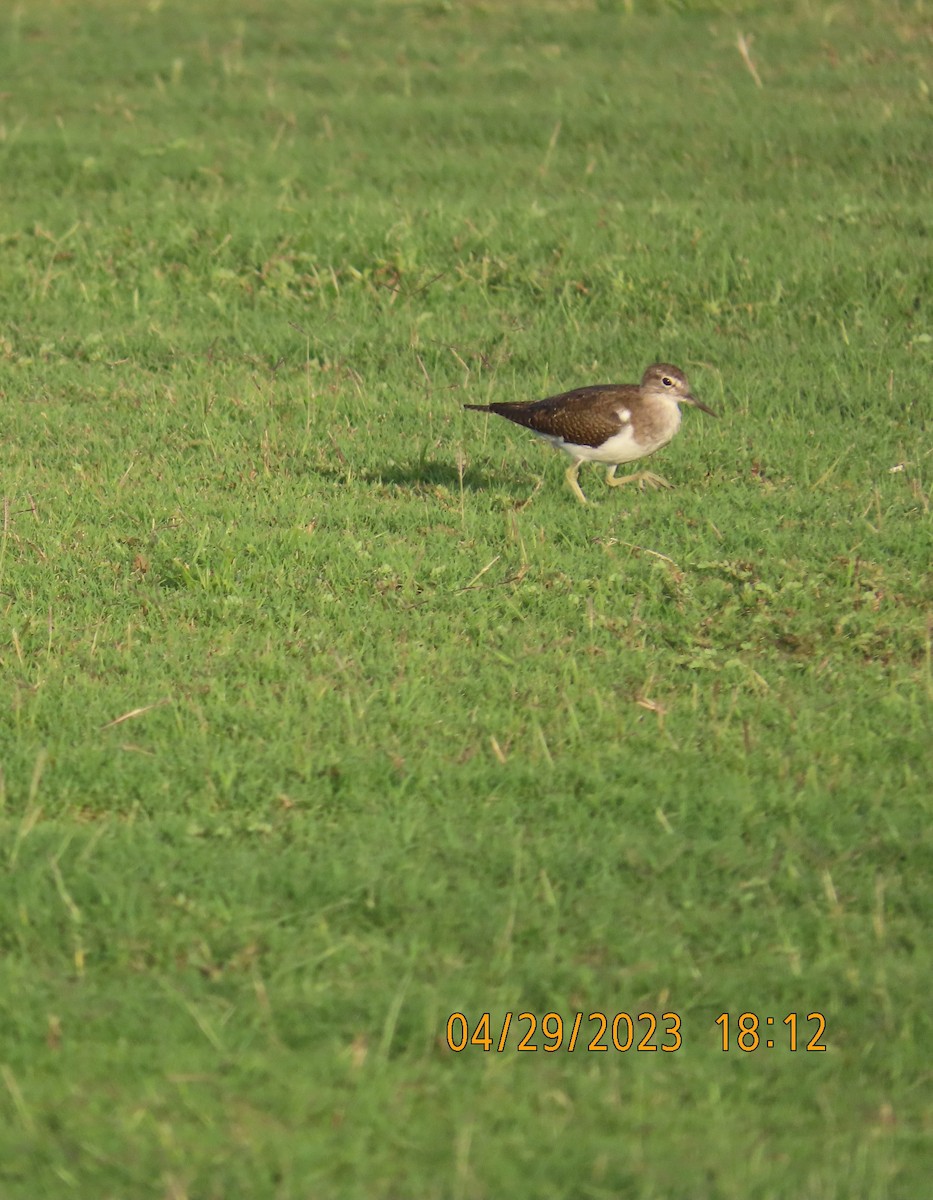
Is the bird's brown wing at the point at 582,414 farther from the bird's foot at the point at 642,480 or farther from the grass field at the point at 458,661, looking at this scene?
the bird's foot at the point at 642,480

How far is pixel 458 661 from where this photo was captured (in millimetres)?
6773

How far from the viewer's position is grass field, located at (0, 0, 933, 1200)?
174 inches

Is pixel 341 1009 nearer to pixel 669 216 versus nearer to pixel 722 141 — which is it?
pixel 669 216

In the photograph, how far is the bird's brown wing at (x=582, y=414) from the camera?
8.32 meters

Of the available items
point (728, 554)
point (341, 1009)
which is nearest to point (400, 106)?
point (728, 554)

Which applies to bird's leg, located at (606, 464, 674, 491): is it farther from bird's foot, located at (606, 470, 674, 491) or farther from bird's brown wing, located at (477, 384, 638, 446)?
bird's brown wing, located at (477, 384, 638, 446)

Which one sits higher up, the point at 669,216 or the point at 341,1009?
the point at 669,216

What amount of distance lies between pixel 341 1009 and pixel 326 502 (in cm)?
418

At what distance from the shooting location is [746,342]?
10953 mm

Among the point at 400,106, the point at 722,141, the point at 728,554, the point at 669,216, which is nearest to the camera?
the point at 728,554

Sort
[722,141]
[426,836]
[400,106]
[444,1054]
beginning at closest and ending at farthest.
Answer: [444,1054] → [426,836] → [722,141] → [400,106]
